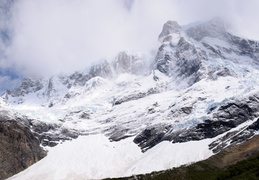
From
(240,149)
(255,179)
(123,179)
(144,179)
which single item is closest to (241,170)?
(255,179)

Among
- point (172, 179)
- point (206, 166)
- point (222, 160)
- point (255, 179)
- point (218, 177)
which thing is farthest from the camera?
point (222, 160)

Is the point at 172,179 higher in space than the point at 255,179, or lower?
higher

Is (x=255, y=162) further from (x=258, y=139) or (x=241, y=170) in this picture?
(x=258, y=139)

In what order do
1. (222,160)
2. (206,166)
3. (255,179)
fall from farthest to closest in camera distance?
1. (222,160)
2. (206,166)
3. (255,179)

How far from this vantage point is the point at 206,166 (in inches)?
6053

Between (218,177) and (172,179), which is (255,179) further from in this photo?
(172,179)

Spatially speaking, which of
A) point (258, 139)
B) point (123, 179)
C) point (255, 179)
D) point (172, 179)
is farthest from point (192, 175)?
point (258, 139)

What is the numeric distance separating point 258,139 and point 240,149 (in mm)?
12062

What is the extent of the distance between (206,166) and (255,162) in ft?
111

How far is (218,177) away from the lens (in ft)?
420

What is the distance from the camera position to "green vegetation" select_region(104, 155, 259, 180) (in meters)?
113

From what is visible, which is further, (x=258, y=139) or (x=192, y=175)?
(x=258, y=139)

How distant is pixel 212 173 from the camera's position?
14262 cm

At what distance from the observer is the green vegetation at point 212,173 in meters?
113
